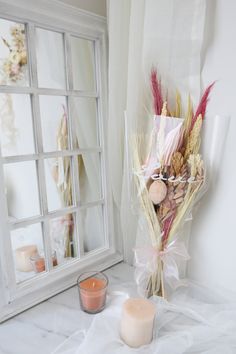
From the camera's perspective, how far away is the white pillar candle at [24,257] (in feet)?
3.03

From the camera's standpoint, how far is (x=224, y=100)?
0.85 m

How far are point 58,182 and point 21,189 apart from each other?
0.15m

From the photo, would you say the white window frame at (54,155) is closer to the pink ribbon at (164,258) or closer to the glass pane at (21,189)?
the glass pane at (21,189)

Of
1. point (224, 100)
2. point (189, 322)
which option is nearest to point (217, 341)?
point (189, 322)

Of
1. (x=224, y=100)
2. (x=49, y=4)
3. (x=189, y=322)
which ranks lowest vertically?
(x=189, y=322)

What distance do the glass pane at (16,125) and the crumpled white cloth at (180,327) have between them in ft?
1.83

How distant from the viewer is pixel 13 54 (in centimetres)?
86

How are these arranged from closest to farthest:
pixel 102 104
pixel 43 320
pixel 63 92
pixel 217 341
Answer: pixel 217 341
pixel 43 320
pixel 63 92
pixel 102 104

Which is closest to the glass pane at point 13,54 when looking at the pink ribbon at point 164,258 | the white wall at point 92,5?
the white wall at point 92,5

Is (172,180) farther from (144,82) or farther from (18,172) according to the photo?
(18,172)

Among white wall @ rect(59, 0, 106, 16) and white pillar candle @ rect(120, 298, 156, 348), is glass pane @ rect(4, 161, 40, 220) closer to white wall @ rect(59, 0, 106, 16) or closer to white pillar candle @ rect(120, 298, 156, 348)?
white pillar candle @ rect(120, 298, 156, 348)

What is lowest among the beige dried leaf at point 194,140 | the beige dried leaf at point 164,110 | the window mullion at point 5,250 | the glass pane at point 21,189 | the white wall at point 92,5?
the window mullion at point 5,250

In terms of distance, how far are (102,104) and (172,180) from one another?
438 mm

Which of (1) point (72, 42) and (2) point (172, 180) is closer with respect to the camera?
(2) point (172, 180)
